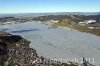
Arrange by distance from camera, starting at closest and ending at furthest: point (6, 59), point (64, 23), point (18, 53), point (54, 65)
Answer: point (54, 65), point (6, 59), point (18, 53), point (64, 23)

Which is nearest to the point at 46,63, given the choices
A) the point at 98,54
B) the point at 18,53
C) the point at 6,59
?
the point at 6,59

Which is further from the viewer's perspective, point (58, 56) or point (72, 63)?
point (58, 56)

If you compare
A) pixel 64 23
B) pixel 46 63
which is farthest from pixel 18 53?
pixel 64 23

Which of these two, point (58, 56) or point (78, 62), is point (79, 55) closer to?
point (58, 56)

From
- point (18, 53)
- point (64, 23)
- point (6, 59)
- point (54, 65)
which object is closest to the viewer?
point (54, 65)

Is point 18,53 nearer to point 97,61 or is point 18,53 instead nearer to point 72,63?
point 72,63

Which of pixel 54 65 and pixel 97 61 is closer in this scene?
pixel 54 65

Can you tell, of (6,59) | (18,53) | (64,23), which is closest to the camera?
(6,59)

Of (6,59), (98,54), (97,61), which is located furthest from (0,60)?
(98,54)
